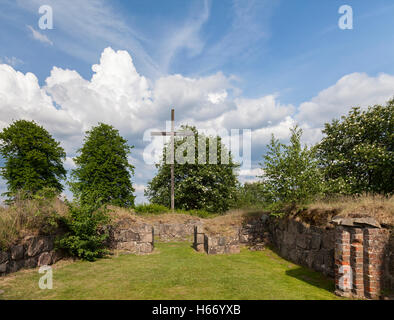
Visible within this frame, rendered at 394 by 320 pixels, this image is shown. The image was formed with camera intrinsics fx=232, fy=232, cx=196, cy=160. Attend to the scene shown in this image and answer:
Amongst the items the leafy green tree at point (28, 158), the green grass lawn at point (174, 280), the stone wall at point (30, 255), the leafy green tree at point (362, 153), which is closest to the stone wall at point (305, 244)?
the green grass lawn at point (174, 280)

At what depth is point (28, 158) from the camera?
22.0 meters

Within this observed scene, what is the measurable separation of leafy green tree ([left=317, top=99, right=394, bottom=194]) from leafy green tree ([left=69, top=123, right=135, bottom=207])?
710 inches

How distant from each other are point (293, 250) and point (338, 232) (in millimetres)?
4987

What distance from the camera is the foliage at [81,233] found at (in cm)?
1030

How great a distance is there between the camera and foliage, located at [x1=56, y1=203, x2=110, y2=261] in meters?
10.3

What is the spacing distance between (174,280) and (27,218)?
6396 millimetres

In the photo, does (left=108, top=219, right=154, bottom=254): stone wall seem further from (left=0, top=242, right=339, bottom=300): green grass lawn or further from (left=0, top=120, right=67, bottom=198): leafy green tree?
(left=0, top=120, right=67, bottom=198): leafy green tree

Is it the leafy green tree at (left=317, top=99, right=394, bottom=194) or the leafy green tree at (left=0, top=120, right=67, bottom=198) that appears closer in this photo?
the leafy green tree at (left=317, top=99, right=394, bottom=194)

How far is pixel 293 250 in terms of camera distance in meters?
11.3

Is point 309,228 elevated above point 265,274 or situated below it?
above

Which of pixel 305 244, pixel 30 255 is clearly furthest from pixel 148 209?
pixel 305 244

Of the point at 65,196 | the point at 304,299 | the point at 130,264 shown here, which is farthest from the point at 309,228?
the point at 65,196

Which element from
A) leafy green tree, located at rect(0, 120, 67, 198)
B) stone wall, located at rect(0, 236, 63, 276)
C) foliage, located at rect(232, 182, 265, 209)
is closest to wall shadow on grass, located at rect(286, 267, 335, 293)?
foliage, located at rect(232, 182, 265, 209)
